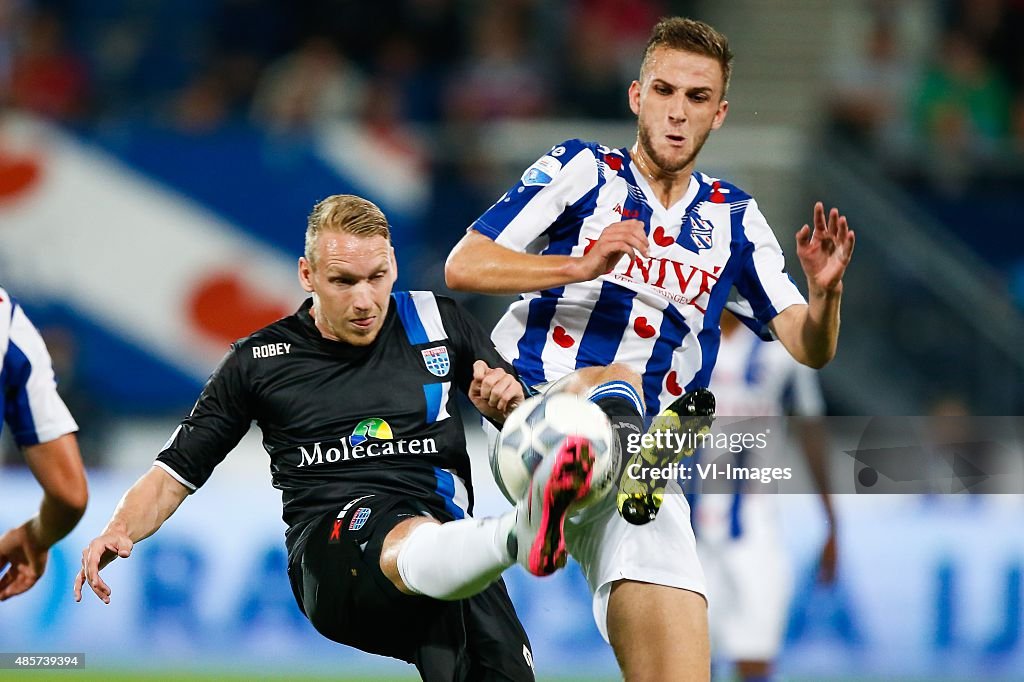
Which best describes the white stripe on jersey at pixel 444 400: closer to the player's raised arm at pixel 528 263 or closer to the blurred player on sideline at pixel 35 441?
the player's raised arm at pixel 528 263

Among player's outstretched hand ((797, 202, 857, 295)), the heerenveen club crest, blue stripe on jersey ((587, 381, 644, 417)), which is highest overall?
player's outstretched hand ((797, 202, 857, 295))

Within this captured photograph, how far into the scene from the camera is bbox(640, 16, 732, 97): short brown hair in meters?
5.05

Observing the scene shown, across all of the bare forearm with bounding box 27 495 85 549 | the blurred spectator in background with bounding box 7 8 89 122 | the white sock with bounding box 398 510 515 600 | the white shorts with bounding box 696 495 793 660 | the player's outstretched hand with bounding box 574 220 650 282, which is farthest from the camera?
the blurred spectator in background with bounding box 7 8 89 122

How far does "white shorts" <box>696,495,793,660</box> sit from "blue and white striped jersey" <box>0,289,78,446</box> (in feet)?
11.4

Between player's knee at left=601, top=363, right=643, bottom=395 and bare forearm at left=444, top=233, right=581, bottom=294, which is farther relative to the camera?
player's knee at left=601, top=363, right=643, bottom=395

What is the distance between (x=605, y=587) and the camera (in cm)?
480

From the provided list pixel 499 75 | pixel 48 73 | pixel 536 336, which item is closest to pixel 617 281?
pixel 536 336

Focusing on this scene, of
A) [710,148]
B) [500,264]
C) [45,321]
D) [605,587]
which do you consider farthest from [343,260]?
[45,321]

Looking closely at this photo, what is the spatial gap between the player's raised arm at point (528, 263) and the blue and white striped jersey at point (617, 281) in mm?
114

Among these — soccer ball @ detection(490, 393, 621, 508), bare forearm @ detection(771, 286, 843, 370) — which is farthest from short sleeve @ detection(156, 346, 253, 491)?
bare forearm @ detection(771, 286, 843, 370)

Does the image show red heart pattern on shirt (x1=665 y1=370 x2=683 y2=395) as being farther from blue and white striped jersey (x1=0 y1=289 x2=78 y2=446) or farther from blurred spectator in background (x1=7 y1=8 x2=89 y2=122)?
blurred spectator in background (x1=7 y1=8 x2=89 y2=122)

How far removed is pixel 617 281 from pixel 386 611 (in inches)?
51.6

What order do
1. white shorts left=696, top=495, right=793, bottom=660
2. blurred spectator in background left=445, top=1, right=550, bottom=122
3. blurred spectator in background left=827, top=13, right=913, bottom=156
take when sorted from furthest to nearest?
1. blurred spectator in background left=445, top=1, right=550, bottom=122
2. blurred spectator in background left=827, top=13, right=913, bottom=156
3. white shorts left=696, top=495, right=793, bottom=660

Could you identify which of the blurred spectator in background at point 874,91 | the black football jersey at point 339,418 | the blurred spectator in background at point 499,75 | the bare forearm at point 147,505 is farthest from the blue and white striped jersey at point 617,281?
the blurred spectator in background at point 499,75
